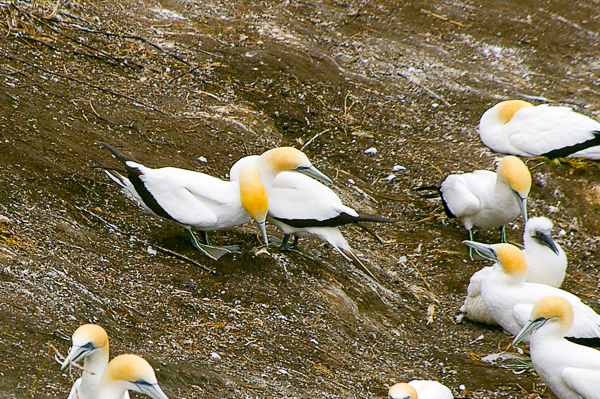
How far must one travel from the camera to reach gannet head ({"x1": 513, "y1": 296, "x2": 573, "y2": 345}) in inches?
177

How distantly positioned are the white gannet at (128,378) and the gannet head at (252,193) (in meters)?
2.27

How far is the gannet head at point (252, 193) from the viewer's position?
5.32 m

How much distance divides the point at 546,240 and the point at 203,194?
2.64 meters

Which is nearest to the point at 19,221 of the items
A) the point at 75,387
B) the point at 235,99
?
the point at 75,387

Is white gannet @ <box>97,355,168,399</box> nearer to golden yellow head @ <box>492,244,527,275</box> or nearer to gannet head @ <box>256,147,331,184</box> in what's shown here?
gannet head @ <box>256,147,331,184</box>

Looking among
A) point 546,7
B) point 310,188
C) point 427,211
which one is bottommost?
point 427,211

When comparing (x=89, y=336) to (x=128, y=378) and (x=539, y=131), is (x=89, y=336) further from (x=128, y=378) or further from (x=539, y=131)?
(x=539, y=131)

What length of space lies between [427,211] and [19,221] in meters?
3.88

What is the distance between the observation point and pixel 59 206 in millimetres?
5367

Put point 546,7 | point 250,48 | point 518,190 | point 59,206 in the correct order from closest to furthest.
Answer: point 59,206, point 518,190, point 250,48, point 546,7

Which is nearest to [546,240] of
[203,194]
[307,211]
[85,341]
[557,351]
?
[557,351]

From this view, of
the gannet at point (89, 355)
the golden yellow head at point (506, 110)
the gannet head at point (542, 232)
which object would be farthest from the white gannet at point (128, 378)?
the golden yellow head at point (506, 110)

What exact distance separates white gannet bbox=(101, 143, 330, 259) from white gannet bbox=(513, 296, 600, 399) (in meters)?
2.02

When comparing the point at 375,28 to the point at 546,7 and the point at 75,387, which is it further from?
the point at 75,387
